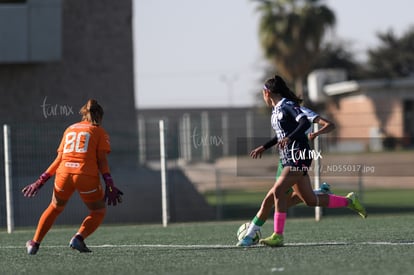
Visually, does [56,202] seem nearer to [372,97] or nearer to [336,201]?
[336,201]

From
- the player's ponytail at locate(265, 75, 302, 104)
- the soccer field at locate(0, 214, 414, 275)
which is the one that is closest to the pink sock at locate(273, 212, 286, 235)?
the soccer field at locate(0, 214, 414, 275)

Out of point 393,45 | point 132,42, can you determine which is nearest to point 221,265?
point 132,42

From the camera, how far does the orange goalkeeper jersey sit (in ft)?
36.0

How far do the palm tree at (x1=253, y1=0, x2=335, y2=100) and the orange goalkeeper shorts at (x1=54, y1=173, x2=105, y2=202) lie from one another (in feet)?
124

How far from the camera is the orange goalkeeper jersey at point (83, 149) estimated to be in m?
11.0

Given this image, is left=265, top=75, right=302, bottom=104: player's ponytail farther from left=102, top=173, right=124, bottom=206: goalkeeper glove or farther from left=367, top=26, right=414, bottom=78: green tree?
left=367, top=26, right=414, bottom=78: green tree

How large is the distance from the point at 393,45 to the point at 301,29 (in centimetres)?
2696

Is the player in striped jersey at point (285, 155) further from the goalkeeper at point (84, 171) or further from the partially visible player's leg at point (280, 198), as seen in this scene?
the goalkeeper at point (84, 171)

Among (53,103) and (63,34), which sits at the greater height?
(63,34)

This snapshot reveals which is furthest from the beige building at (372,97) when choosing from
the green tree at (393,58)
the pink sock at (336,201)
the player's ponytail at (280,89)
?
the player's ponytail at (280,89)

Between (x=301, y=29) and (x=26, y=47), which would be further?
(x=301, y=29)

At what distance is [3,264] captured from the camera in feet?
34.9

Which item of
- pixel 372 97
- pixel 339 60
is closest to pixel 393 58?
pixel 339 60

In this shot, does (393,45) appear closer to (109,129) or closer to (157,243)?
(109,129)
